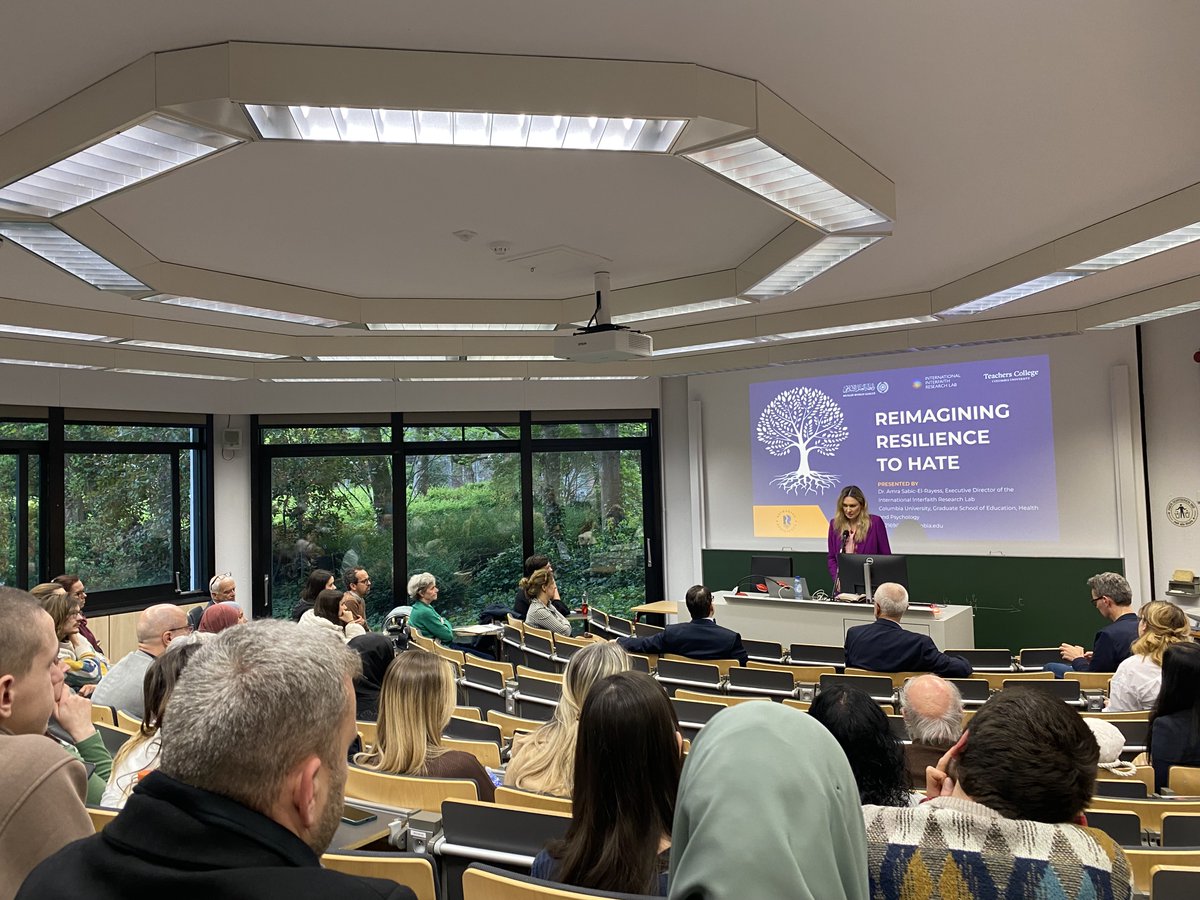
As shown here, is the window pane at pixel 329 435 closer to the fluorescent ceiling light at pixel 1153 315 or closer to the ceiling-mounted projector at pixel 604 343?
the ceiling-mounted projector at pixel 604 343

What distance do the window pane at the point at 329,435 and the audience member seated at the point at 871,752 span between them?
915 centimetres

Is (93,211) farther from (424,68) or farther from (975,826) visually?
(975,826)

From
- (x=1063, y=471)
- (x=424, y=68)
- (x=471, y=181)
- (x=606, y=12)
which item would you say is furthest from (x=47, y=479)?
(x=1063, y=471)

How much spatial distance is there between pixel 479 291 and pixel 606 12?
4588 mm

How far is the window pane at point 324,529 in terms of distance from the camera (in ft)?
34.5

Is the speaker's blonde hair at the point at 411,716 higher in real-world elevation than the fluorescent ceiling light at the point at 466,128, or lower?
lower

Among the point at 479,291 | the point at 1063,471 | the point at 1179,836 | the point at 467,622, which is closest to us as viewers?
the point at 1179,836

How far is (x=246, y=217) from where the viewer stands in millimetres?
4973

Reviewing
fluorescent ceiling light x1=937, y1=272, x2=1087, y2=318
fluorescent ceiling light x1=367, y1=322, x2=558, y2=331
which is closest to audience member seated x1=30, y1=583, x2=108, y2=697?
fluorescent ceiling light x1=367, y1=322, x2=558, y2=331

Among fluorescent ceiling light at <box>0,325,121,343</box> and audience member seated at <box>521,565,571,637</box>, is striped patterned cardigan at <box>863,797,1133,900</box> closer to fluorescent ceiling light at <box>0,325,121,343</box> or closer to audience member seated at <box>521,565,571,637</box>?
audience member seated at <box>521,565,571,637</box>

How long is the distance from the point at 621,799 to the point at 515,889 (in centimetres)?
32

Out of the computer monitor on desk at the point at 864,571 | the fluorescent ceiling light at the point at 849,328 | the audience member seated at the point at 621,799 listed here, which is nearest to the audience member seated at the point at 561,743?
the audience member seated at the point at 621,799

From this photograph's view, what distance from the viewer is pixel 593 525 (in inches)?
440

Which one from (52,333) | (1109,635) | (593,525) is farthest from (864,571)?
(52,333)
